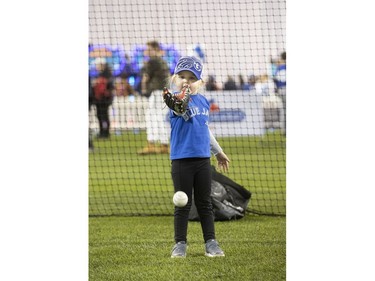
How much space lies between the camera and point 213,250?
456 centimetres

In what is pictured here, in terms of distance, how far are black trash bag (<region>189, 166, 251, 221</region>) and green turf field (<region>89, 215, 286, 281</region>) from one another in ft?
0.28

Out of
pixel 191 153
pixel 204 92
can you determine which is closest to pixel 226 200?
pixel 191 153

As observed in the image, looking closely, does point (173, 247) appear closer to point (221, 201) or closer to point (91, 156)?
point (221, 201)

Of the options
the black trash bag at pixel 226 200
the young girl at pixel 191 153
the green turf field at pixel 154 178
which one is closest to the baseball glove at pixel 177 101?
the young girl at pixel 191 153

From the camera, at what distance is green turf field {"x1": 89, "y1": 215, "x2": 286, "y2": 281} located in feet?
13.6

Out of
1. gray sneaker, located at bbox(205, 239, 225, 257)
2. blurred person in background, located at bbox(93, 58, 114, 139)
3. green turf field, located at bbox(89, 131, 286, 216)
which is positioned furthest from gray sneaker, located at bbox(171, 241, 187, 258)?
blurred person in background, located at bbox(93, 58, 114, 139)

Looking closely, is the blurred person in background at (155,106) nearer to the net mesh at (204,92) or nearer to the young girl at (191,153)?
the net mesh at (204,92)

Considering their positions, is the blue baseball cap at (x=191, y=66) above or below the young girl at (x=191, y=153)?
above

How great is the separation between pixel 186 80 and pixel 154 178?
4.68 metres

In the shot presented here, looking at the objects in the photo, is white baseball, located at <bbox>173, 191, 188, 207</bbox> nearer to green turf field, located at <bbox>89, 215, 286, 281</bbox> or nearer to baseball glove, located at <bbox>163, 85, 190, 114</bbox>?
green turf field, located at <bbox>89, 215, 286, 281</bbox>

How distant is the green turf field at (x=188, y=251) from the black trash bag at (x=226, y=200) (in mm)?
86

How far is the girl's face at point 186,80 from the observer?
451cm

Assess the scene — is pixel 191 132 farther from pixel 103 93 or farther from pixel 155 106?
pixel 103 93
